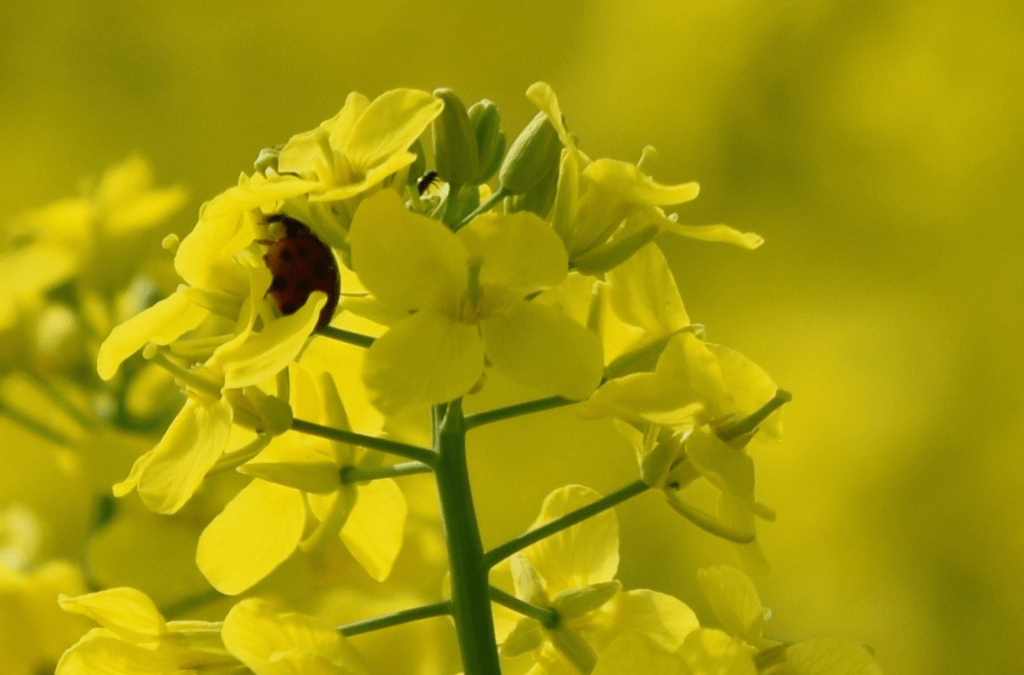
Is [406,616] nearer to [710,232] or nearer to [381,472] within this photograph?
[381,472]

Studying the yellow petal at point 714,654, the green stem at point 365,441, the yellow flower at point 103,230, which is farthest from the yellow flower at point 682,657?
the yellow flower at point 103,230

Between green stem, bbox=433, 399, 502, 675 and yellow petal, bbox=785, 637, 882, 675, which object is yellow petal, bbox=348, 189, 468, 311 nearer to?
green stem, bbox=433, 399, 502, 675

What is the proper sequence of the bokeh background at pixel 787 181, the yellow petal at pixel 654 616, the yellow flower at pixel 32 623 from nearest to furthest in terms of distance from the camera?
1. the yellow petal at pixel 654 616
2. the yellow flower at pixel 32 623
3. the bokeh background at pixel 787 181

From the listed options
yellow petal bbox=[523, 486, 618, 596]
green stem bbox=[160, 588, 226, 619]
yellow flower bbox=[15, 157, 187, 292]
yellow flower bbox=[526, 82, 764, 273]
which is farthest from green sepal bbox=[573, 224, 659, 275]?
yellow flower bbox=[15, 157, 187, 292]

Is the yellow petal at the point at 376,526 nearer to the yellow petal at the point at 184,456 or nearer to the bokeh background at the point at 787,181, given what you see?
the yellow petal at the point at 184,456

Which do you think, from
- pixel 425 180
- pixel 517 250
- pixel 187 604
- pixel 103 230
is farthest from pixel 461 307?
pixel 103 230
